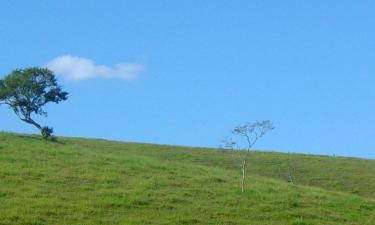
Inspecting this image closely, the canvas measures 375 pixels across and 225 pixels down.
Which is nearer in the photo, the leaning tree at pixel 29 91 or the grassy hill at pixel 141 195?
the grassy hill at pixel 141 195

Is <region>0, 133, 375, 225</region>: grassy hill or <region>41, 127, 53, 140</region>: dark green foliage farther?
<region>41, 127, 53, 140</region>: dark green foliage

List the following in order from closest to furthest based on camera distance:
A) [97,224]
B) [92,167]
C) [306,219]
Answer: [97,224], [306,219], [92,167]

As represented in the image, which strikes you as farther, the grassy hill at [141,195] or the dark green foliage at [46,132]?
the dark green foliage at [46,132]

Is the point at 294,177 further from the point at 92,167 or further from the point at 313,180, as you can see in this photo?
the point at 92,167

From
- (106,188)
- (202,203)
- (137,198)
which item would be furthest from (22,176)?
(202,203)

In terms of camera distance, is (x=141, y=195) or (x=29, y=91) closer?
(x=141, y=195)

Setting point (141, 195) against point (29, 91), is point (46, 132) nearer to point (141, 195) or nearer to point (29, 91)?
point (29, 91)

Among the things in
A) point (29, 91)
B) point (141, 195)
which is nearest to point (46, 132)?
point (29, 91)

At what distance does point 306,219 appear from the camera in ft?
96.7

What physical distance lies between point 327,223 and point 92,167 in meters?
13.6

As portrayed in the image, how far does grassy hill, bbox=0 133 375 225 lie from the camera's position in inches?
1072

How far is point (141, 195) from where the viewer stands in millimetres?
30844

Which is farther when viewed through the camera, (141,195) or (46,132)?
(46,132)

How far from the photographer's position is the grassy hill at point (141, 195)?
27.2m
